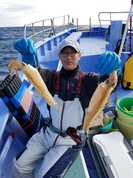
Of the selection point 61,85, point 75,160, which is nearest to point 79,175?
point 75,160

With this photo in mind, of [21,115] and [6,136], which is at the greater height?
[21,115]

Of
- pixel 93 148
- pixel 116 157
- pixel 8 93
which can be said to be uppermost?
pixel 8 93

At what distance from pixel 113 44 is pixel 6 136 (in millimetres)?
4226

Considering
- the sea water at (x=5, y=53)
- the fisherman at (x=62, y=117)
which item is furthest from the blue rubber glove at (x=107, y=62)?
the sea water at (x=5, y=53)

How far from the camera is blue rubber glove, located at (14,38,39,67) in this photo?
7.79 feet

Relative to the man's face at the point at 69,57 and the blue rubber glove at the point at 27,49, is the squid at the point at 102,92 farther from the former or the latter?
the blue rubber glove at the point at 27,49

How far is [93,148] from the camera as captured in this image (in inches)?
123

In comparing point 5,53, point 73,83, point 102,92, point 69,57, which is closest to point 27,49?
point 69,57

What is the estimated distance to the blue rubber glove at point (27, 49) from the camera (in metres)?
2.38

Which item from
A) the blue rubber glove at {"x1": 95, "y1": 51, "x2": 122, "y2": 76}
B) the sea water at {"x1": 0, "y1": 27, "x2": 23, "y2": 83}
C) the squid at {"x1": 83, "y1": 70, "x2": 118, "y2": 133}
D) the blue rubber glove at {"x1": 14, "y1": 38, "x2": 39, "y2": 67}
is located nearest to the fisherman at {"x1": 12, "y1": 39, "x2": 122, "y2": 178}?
the blue rubber glove at {"x1": 14, "y1": 38, "x2": 39, "y2": 67}

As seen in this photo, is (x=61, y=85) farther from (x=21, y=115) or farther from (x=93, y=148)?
(x=93, y=148)

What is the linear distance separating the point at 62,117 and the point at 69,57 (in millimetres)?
731

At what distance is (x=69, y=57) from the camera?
235 cm

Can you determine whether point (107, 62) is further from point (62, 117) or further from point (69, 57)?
point (62, 117)
